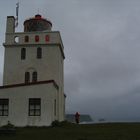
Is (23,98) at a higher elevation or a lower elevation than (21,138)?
higher

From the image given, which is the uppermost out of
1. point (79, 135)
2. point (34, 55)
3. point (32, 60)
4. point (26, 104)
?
point (34, 55)

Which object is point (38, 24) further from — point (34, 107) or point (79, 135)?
point (79, 135)

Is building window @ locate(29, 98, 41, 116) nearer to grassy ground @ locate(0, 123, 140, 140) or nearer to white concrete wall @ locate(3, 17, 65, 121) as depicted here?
grassy ground @ locate(0, 123, 140, 140)

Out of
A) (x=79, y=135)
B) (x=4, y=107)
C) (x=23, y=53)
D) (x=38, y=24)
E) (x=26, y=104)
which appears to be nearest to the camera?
(x=79, y=135)

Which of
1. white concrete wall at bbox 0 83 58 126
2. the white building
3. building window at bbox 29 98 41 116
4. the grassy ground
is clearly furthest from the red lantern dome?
the grassy ground

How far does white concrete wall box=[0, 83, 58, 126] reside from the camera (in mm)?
35312

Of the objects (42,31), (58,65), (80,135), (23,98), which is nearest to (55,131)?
(80,135)

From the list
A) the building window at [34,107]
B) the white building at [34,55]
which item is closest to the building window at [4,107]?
the building window at [34,107]

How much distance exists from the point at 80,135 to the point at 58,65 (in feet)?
56.6

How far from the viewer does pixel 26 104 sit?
1400 inches

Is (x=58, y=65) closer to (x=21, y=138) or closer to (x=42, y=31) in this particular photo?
(x=42, y=31)

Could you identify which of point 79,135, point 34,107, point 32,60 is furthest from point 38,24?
point 79,135

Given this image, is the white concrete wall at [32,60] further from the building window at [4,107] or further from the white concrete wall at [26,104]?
the building window at [4,107]

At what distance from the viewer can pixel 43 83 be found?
36062 millimetres
